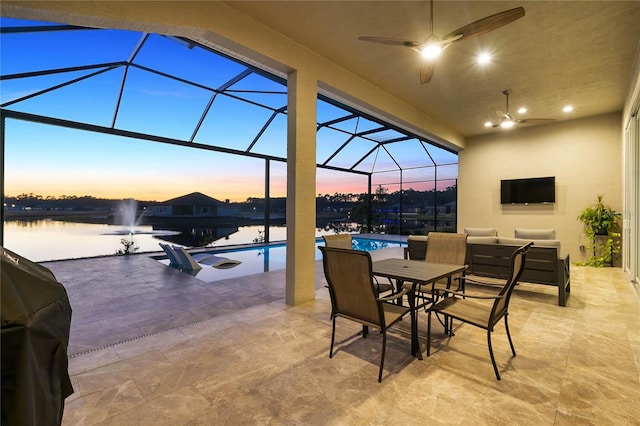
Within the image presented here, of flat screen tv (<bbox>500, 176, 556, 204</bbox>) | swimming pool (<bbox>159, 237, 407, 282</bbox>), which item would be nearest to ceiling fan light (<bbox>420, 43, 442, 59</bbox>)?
swimming pool (<bbox>159, 237, 407, 282</bbox>)

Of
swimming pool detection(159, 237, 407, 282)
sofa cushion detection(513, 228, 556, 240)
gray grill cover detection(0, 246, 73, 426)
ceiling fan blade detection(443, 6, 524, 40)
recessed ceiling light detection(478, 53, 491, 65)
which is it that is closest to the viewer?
gray grill cover detection(0, 246, 73, 426)

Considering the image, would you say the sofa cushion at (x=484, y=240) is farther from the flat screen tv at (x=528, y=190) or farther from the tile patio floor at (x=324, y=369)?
the flat screen tv at (x=528, y=190)

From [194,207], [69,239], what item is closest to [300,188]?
[69,239]

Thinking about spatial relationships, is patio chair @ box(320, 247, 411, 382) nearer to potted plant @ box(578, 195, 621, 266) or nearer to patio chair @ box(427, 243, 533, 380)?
patio chair @ box(427, 243, 533, 380)

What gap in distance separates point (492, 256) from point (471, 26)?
3.21 meters

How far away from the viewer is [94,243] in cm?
739

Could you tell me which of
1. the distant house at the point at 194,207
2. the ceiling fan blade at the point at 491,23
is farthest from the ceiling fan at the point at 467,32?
the distant house at the point at 194,207

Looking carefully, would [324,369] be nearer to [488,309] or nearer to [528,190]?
[488,309]

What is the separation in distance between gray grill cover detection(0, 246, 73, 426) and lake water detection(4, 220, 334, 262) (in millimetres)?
6613

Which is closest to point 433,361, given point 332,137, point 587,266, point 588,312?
point 588,312

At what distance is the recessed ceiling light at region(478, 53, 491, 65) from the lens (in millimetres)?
3949

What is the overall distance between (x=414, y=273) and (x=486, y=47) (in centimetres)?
328

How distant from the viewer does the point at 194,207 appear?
33.2 feet

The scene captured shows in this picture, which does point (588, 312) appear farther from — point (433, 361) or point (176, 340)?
point (176, 340)
